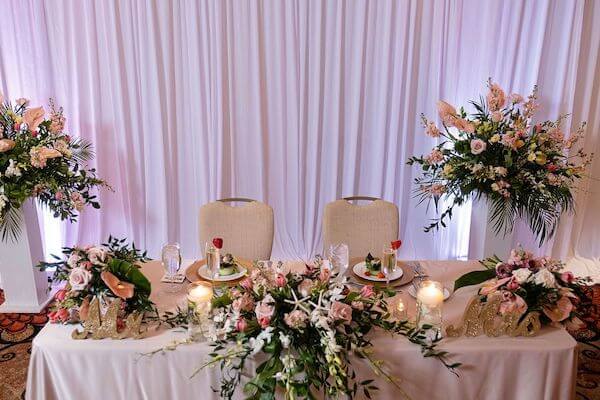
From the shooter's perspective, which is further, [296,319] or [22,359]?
[22,359]

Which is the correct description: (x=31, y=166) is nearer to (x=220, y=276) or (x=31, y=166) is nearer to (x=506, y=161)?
(x=220, y=276)

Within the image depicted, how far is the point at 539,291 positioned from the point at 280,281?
90 cm

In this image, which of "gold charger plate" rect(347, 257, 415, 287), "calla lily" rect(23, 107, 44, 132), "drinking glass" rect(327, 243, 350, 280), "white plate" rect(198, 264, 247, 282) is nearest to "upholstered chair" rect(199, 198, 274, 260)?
"white plate" rect(198, 264, 247, 282)

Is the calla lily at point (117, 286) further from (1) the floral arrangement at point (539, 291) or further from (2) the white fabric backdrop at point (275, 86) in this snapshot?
(2) the white fabric backdrop at point (275, 86)

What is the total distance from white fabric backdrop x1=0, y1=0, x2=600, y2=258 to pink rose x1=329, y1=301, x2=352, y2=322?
242cm

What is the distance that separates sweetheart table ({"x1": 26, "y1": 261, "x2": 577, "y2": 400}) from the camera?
1.74m

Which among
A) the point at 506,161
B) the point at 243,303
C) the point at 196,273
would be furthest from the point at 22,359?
the point at 506,161

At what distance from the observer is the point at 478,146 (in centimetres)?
292

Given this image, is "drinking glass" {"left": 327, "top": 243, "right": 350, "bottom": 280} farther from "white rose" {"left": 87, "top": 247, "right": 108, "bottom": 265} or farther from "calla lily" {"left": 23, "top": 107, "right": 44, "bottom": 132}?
"calla lily" {"left": 23, "top": 107, "right": 44, "bottom": 132}

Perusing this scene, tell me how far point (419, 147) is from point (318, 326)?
8.72 ft

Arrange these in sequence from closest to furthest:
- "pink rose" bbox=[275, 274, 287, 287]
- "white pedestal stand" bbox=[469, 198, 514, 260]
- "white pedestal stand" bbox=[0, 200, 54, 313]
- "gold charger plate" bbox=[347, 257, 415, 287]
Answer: "pink rose" bbox=[275, 274, 287, 287]
"gold charger plate" bbox=[347, 257, 415, 287]
"white pedestal stand" bbox=[0, 200, 54, 313]
"white pedestal stand" bbox=[469, 198, 514, 260]

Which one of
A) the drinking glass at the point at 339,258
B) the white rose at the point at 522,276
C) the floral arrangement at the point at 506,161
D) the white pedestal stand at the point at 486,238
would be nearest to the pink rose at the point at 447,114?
the floral arrangement at the point at 506,161

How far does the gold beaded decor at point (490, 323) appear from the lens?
1.79 meters

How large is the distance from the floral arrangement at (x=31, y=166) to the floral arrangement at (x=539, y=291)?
2376mm
